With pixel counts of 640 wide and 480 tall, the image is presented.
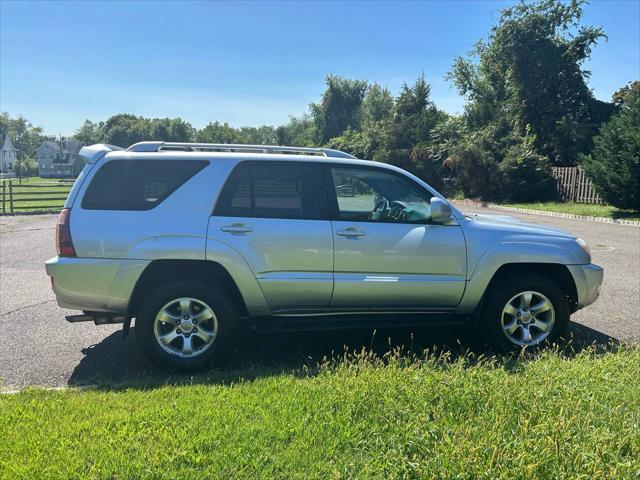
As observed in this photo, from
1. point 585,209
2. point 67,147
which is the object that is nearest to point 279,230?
point 585,209

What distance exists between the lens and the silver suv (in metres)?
4.42

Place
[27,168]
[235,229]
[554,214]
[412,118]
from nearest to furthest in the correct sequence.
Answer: [235,229], [554,214], [412,118], [27,168]

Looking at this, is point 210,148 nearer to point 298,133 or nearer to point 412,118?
point 412,118

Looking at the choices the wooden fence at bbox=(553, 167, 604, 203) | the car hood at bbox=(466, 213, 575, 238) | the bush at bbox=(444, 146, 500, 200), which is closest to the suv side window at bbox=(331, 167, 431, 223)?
the car hood at bbox=(466, 213, 575, 238)

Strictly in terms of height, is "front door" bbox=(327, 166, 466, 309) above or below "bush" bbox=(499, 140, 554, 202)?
below

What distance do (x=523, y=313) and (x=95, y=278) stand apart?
391 centimetres

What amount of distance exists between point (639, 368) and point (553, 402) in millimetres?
1336

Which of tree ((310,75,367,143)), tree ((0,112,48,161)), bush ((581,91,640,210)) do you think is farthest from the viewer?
tree ((0,112,48,161))

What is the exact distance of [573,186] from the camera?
83.3 feet

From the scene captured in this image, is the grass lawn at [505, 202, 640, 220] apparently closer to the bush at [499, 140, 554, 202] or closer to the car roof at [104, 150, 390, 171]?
the bush at [499, 140, 554, 202]

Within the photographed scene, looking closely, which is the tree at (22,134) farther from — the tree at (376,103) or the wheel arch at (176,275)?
the wheel arch at (176,275)

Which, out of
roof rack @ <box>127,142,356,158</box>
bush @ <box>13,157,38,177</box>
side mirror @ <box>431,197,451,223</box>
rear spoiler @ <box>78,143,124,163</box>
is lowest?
side mirror @ <box>431,197,451,223</box>

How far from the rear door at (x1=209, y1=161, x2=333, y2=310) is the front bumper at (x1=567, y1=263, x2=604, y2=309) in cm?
240

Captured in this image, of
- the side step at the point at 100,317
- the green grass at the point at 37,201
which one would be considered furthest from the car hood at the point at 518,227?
the green grass at the point at 37,201
